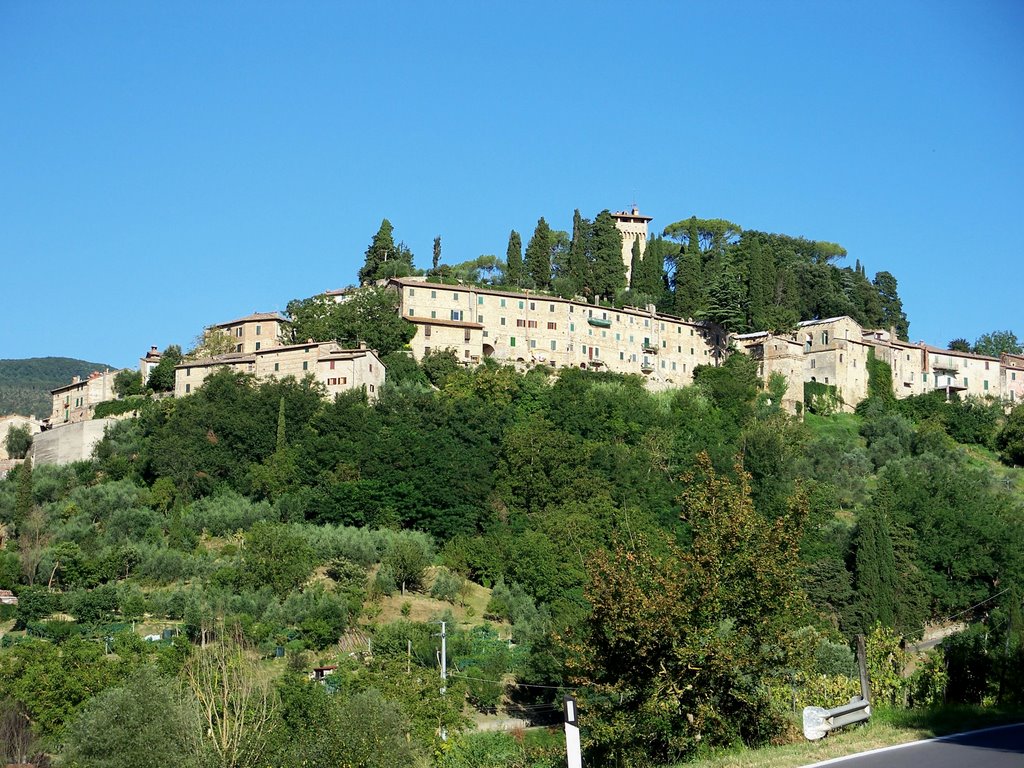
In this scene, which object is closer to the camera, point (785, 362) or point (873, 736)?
point (873, 736)

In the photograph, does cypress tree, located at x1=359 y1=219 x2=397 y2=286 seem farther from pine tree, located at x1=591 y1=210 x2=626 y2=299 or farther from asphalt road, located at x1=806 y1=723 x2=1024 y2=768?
asphalt road, located at x1=806 y1=723 x2=1024 y2=768

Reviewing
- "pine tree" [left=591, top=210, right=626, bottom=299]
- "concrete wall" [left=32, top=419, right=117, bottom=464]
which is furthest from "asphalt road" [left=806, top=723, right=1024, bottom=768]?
"pine tree" [left=591, top=210, right=626, bottom=299]

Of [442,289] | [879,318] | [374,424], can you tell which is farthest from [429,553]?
[879,318]

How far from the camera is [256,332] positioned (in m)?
80.1

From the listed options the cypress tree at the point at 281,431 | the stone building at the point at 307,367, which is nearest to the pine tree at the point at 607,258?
the stone building at the point at 307,367

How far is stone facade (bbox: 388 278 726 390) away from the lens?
80312 mm

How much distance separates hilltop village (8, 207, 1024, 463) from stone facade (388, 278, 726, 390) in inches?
2.5

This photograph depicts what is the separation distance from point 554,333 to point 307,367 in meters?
17.5

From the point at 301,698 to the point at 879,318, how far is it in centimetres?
7965

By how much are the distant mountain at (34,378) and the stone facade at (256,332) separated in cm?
7217

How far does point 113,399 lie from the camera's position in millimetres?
79250

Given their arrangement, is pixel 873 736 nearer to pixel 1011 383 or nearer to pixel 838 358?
pixel 838 358

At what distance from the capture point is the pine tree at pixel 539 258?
9050cm

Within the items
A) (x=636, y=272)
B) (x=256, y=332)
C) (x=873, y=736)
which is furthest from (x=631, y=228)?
(x=873, y=736)
